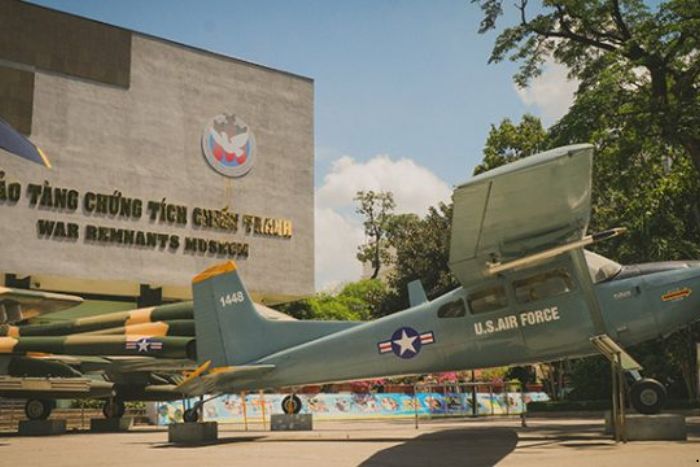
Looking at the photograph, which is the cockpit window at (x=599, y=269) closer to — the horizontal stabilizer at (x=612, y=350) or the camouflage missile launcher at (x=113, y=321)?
the horizontal stabilizer at (x=612, y=350)

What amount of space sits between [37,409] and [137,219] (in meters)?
14.7

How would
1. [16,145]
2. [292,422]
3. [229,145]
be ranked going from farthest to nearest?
[229,145] → [292,422] → [16,145]

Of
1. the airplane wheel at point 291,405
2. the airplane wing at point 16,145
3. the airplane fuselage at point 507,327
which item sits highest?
the airplane wing at point 16,145

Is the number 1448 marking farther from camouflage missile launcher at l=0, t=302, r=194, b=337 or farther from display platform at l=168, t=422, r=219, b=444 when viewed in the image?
camouflage missile launcher at l=0, t=302, r=194, b=337

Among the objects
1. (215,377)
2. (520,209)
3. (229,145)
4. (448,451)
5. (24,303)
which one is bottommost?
(448,451)

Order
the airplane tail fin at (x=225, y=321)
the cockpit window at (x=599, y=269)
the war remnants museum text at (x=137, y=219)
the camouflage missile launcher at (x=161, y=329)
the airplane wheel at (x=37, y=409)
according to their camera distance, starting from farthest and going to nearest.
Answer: the war remnants museum text at (x=137, y=219)
the camouflage missile launcher at (x=161, y=329)
the airplane wheel at (x=37, y=409)
the airplane tail fin at (x=225, y=321)
the cockpit window at (x=599, y=269)

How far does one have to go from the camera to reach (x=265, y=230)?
38531 mm

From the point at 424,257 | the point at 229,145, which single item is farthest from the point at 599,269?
the point at 424,257

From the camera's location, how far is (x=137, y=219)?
34125 mm

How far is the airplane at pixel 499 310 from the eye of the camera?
10.3 m

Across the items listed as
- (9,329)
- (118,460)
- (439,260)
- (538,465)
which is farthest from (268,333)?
(439,260)

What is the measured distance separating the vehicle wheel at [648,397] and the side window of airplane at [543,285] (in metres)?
2.11

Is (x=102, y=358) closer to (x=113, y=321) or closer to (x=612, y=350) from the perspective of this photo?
(x=113, y=321)

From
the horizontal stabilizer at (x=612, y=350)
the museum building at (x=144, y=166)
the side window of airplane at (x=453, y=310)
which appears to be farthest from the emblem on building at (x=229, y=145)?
the horizontal stabilizer at (x=612, y=350)
